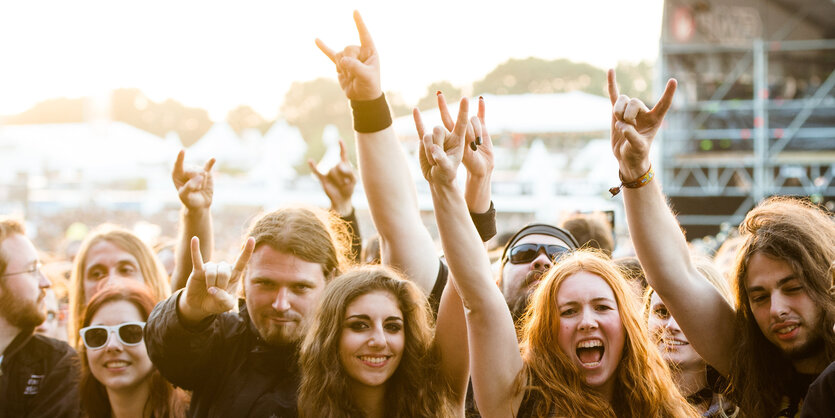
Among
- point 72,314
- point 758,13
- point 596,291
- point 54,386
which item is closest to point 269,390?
point 596,291

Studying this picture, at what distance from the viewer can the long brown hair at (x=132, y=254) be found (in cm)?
333

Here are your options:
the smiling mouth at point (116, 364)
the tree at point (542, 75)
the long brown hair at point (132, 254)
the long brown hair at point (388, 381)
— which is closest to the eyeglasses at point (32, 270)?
the long brown hair at point (132, 254)

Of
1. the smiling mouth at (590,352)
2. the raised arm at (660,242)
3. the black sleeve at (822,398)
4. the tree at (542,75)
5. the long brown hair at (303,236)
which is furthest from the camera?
the tree at (542,75)

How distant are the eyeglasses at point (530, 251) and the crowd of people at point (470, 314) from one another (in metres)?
0.40

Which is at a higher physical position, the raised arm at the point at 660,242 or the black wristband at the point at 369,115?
the black wristband at the point at 369,115

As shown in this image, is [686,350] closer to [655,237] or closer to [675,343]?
[675,343]

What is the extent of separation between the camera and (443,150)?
2.06 meters

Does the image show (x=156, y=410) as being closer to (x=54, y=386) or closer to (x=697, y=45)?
(x=54, y=386)

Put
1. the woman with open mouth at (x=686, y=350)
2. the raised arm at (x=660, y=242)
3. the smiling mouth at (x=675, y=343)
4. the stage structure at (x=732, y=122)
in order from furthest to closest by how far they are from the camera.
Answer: the stage structure at (x=732, y=122) → the smiling mouth at (x=675, y=343) → the woman with open mouth at (x=686, y=350) → the raised arm at (x=660, y=242)

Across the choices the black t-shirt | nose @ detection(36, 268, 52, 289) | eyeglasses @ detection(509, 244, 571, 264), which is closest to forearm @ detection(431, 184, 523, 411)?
the black t-shirt

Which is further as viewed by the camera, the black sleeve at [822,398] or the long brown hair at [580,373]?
the long brown hair at [580,373]

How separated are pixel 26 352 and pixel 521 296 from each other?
204 cm

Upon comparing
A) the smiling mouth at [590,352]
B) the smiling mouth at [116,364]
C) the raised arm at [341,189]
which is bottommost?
the smiling mouth at [116,364]

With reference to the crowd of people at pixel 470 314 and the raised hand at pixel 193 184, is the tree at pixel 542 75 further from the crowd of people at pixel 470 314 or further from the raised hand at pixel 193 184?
the crowd of people at pixel 470 314
